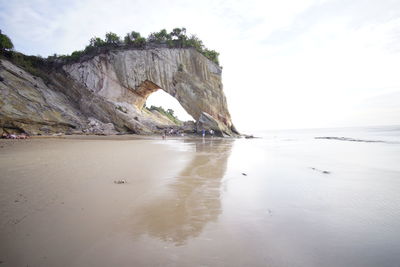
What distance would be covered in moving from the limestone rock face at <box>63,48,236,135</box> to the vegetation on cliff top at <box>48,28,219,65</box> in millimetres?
950

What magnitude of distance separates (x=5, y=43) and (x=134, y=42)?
14571 mm

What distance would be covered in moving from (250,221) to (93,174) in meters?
4.38

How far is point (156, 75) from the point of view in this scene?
28188 mm

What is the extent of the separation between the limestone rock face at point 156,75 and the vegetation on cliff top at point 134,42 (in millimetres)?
950

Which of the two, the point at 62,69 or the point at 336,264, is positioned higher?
the point at 62,69

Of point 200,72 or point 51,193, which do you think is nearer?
point 51,193

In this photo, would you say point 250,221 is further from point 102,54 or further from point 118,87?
point 102,54

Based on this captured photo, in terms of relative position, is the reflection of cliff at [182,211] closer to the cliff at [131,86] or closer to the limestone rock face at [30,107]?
the limestone rock face at [30,107]

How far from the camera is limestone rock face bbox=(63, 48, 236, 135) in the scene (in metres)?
27.4

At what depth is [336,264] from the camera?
200 cm

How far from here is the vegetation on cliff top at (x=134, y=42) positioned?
91.3 feet

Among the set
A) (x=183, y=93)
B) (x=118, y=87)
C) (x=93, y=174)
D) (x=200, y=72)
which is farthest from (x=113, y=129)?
(x=93, y=174)

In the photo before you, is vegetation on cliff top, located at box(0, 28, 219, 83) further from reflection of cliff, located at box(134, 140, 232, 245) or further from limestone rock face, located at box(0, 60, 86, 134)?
reflection of cliff, located at box(134, 140, 232, 245)

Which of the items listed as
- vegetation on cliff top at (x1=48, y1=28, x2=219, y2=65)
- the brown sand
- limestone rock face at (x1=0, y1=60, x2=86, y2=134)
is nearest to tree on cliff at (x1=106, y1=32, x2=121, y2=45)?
vegetation on cliff top at (x1=48, y1=28, x2=219, y2=65)
